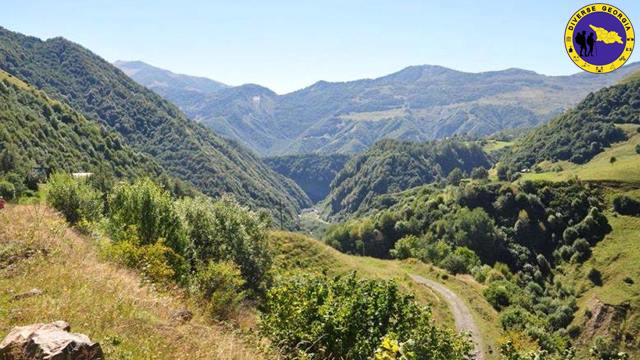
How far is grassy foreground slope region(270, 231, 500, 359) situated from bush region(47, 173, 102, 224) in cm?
3634

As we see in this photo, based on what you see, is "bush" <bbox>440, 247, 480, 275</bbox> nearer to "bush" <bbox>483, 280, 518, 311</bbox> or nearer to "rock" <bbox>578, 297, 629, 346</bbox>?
"bush" <bbox>483, 280, 518, 311</bbox>

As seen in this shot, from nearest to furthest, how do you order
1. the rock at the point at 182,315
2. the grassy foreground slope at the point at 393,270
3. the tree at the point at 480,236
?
the rock at the point at 182,315, the grassy foreground slope at the point at 393,270, the tree at the point at 480,236

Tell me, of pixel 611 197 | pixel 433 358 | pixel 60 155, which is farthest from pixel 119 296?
pixel 60 155

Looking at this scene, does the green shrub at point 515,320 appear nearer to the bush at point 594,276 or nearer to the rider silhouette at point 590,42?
the rider silhouette at point 590,42

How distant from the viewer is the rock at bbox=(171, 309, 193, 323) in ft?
49.9

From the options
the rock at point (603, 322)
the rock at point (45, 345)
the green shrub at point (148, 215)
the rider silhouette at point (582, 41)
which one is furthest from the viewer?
the rock at point (603, 322)

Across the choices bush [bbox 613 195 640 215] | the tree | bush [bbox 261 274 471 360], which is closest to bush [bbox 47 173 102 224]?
bush [bbox 261 274 471 360]

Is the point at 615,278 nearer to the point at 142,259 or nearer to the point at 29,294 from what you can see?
the point at 142,259

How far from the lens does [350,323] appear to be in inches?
777

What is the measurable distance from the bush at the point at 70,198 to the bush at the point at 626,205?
159 meters

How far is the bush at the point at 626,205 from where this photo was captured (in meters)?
151

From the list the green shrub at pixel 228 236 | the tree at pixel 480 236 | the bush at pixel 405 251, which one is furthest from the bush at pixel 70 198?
the tree at pixel 480 236

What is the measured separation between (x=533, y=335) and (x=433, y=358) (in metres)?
54.3

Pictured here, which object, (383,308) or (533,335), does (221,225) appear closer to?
(383,308)
